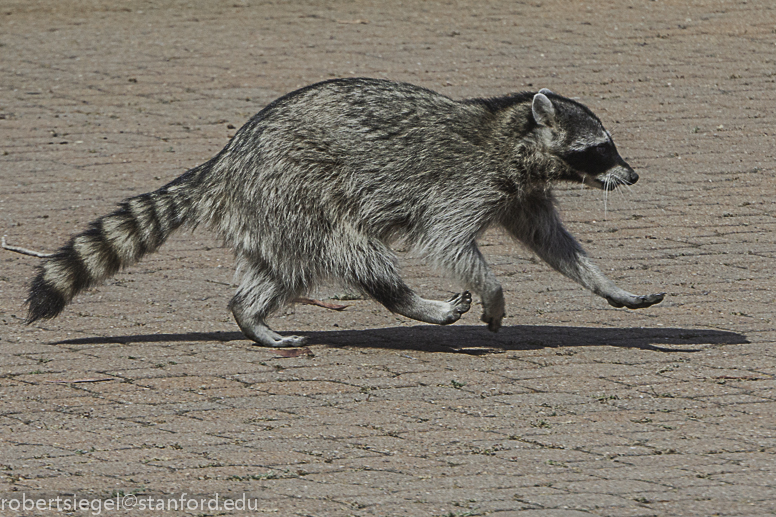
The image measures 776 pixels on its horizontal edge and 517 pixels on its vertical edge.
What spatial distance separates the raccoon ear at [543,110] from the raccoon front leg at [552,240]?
0.44 metres

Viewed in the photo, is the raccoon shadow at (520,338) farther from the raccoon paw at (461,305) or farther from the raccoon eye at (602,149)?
the raccoon eye at (602,149)

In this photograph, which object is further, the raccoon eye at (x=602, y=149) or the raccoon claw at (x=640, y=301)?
the raccoon eye at (x=602, y=149)

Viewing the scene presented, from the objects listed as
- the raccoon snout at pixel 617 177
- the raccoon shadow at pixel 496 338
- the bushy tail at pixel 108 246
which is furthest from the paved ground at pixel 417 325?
the raccoon snout at pixel 617 177

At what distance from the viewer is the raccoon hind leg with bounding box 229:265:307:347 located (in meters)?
6.28

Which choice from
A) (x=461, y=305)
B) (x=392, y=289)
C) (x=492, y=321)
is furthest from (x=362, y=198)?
(x=492, y=321)

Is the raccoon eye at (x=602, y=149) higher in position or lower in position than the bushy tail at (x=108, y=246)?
higher

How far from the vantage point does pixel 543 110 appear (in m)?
6.41

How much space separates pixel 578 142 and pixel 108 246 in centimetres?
253

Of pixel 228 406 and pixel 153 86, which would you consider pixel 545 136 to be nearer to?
pixel 228 406

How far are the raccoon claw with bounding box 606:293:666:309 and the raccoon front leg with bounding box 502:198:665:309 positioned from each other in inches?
2.2

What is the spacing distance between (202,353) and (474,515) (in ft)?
8.06

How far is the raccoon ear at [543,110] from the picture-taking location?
251 inches

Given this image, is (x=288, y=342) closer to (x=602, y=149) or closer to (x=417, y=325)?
(x=417, y=325)

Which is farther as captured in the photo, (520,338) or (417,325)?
(417,325)
